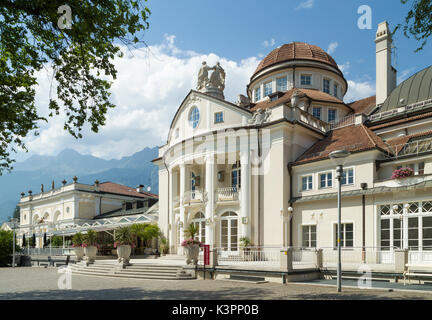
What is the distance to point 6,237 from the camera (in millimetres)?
34562

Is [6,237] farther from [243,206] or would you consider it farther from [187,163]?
[243,206]

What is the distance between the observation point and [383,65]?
31906 millimetres

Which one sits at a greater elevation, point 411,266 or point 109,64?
point 109,64

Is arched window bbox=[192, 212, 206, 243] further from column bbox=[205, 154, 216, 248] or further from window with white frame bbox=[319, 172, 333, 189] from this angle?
window with white frame bbox=[319, 172, 333, 189]

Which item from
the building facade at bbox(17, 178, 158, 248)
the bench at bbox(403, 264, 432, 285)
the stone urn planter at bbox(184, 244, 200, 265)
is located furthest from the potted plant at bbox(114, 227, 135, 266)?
the building facade at bbox(17, 178, 158, 248)

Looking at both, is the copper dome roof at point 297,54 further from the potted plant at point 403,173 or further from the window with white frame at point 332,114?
the potted plant at point 403,173

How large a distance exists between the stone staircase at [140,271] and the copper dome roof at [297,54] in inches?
950

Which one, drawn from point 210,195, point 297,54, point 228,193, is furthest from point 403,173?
point 297,54

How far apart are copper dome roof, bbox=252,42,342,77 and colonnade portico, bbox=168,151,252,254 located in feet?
45.2

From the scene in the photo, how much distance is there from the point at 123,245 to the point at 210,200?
7.58m

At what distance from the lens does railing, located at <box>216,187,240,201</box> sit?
86.5ft

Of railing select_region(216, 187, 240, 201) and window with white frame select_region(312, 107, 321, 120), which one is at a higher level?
window with white frame select_region(312, 107, 321, 120)
